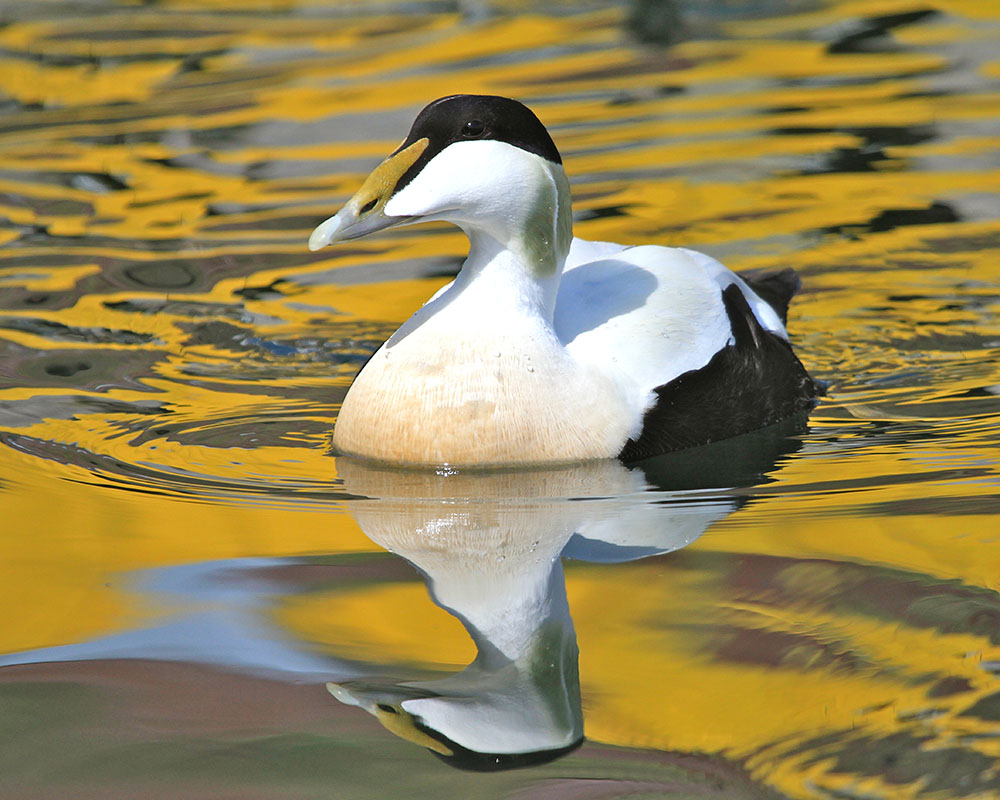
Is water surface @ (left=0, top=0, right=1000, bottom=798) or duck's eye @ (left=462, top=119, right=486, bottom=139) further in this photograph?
duck's eye @ (left=462, top=119, right=486, bottom=139)

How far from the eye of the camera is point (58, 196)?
770cm

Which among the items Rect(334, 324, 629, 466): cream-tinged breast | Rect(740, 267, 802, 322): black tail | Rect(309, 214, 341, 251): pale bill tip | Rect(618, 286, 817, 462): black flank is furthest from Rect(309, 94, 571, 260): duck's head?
Rect(740, 267, 802, 322): black tail

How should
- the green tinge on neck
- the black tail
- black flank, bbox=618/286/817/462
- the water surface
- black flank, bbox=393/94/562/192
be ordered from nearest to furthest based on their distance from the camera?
the water surface < black flank, bbox=393/94/562/192 < the green tinge on neck < black flank, bbox=618/286/817/462 < the black tail

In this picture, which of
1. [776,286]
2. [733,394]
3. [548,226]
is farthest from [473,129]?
[776,286]

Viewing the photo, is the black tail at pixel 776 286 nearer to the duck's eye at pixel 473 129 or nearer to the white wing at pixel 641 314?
the white wing at pixel 641 314

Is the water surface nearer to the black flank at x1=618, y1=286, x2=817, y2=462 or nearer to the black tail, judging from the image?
the black flank at x1=618, y1=286, x2=817, y2=462

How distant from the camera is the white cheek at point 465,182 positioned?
397cm

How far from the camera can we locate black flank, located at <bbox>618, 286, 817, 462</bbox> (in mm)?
4293

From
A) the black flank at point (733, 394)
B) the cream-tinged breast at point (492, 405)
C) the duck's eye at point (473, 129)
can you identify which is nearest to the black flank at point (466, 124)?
the duck's eye at point (473, 129)

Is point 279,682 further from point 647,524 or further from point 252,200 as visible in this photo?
point 252,200

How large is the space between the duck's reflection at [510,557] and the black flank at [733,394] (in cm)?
8

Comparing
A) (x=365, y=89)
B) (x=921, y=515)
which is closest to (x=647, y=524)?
(x=921, y=515)

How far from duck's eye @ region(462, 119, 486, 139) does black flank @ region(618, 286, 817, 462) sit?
0.85 m

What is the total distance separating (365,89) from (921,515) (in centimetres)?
621
